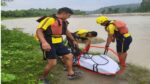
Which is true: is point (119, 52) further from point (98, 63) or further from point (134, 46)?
point (134, 46)

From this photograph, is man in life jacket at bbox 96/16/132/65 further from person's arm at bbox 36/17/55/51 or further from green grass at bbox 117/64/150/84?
person's arm at bbox 36/17/55/51

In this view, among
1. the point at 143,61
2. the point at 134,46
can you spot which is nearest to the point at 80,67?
the point at 143,61

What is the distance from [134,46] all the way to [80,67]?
6664mm

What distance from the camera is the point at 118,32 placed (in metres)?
10.0

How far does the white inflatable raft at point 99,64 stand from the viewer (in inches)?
363

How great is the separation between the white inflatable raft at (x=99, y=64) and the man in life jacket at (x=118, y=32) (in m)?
0.56

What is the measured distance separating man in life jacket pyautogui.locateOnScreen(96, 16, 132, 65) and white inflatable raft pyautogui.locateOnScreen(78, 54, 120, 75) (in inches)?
22.2

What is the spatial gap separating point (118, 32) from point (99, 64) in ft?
3.53

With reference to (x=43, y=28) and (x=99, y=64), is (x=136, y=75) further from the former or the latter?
(x=43, y=28)

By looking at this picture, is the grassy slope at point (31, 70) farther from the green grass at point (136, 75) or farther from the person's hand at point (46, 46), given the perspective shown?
the person's hand at point (46, 46)

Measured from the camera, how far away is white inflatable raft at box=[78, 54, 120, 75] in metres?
9.23

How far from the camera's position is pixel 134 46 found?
16172 millimetres

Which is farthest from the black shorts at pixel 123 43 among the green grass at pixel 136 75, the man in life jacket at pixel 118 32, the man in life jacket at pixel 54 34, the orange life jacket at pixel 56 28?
the orange life jacket at pixel 56 28

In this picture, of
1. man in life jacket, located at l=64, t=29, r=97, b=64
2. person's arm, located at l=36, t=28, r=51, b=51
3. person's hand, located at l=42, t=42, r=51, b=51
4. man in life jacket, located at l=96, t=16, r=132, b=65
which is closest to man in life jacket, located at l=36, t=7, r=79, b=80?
person's arm, located at l=36, t=28, r=51, b=51
